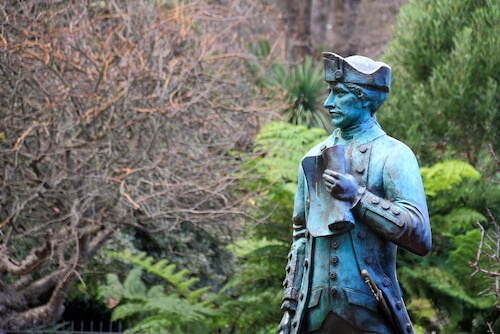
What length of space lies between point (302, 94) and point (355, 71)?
42.5 ft

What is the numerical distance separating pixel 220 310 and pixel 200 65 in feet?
10.5

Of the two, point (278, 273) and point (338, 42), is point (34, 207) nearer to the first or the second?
point (278, 273)

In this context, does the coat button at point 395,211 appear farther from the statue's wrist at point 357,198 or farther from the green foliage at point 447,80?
the green foliage at point 447,80

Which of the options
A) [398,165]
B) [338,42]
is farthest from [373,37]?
[398,165]

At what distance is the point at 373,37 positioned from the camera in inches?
1273

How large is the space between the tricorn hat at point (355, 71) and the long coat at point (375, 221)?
0.27 metres

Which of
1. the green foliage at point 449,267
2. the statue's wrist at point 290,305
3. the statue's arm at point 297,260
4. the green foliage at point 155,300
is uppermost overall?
the statue's arm at point 297,260

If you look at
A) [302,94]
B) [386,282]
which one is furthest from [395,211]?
[302,94]

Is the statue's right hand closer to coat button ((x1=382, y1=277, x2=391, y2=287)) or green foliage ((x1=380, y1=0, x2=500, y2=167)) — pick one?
coat button ((x1=382, y1=277, x2=391, y2=287))

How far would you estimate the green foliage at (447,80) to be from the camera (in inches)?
613

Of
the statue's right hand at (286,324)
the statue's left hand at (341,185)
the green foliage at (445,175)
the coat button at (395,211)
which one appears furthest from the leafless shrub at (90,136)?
the coat button at (395,211)

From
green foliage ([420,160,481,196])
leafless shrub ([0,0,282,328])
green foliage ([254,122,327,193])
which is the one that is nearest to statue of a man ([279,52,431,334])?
leafless shrub ([0,0,282,328])

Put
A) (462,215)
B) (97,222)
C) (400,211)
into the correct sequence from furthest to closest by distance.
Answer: (462,215) → (97,222) → (400,211)

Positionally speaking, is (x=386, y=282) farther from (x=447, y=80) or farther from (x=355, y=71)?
(x=447, y=80)
